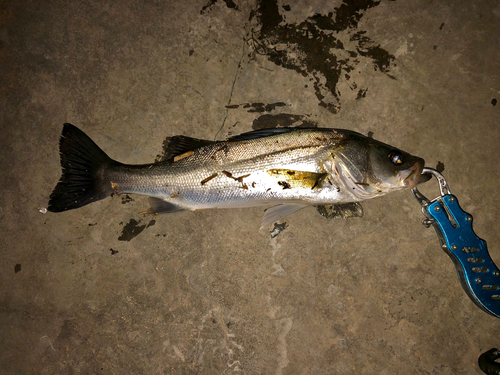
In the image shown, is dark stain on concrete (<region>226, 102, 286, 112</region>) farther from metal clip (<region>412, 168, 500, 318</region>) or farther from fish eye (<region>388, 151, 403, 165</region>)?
metal clip (<region>412, 168, 500, 318</region>)

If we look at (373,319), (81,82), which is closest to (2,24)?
(81,82)

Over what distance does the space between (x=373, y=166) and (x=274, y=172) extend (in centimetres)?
100

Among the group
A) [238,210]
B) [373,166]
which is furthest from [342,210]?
[238,210]

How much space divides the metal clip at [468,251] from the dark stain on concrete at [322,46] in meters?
1.44

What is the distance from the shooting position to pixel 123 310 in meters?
3.26

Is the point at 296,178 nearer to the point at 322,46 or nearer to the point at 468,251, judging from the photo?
the point at 322,46

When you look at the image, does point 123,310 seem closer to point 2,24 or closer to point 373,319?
point 373,319

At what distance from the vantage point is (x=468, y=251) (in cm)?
289

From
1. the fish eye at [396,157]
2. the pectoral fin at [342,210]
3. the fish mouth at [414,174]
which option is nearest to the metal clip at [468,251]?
the fish mouth at [414,174]

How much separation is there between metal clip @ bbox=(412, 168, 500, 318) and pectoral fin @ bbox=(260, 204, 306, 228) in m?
1.43

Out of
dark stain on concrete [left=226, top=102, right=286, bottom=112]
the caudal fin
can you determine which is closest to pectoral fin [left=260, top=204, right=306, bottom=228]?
dark stain on concrete [left=226, top=102, right=286, bottom=112]

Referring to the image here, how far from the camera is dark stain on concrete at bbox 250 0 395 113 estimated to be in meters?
3.27

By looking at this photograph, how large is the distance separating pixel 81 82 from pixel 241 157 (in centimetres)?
232

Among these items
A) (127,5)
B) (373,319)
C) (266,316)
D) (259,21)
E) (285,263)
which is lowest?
(266,316)
